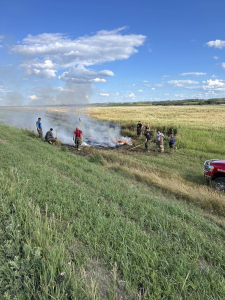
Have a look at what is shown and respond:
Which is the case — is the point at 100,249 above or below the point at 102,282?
above

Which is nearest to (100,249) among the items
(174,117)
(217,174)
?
(217,174)

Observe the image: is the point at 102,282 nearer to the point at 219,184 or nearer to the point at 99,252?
the point at 99,252

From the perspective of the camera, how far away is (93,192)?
5.10 metres

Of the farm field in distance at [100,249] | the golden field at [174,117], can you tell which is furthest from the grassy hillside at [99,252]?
the golden field at [174,117]

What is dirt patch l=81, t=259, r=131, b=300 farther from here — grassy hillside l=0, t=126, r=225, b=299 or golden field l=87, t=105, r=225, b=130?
golden field l=87, t=105, r=225, b=130

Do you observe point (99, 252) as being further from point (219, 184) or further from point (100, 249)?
point (219, 184)

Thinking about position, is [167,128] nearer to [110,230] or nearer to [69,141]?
[69,141]

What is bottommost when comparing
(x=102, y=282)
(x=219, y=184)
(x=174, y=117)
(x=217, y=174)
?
(x=219, y=184)

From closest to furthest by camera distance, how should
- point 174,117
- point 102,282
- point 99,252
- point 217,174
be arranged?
point 102,282, point 99,252, point 217,174, point 174,117

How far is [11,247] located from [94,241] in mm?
1095

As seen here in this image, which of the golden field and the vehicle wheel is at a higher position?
the golden field

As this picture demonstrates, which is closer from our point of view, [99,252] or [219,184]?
[99,252]

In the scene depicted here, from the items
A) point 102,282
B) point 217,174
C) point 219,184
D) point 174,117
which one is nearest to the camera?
point 102,282

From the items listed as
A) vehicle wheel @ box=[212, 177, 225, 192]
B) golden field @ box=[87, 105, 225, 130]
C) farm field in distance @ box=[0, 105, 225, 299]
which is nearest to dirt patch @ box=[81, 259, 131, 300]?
farm field in distance @ box=[0, 105, 225, 299]
